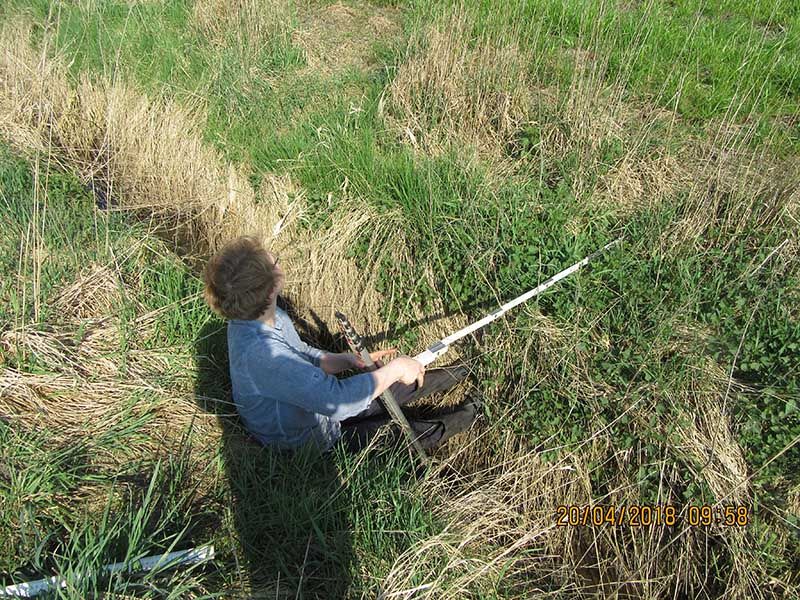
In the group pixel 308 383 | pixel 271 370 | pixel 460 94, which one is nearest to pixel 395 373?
pixel 308 383

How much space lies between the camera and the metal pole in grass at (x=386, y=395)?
247cm

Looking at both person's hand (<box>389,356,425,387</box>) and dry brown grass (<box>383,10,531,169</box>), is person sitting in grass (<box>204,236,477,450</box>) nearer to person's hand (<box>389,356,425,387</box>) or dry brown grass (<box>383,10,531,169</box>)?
person's hand (<box>389,356,425,387</box>)

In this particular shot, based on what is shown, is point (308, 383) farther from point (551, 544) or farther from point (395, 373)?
point (551, 544)

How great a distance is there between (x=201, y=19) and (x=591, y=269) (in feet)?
14.3

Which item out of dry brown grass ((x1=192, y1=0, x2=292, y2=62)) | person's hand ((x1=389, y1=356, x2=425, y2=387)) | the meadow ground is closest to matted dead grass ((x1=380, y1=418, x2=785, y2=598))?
the meadow ground

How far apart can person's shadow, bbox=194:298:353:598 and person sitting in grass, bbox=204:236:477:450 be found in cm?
10

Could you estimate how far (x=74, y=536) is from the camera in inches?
84.1

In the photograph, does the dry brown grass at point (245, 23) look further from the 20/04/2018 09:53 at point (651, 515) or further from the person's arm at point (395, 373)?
the 20/04/2018 09:53 at point (651, 515)

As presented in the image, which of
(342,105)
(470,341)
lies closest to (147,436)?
(470,341)

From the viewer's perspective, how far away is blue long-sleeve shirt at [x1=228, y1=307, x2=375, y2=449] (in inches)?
90.4

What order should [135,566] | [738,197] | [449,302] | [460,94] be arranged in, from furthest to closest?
1. [460,94]
2. [449,302]
3. [738,197]
4. [135,566]

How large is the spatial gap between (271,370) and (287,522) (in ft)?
1.97

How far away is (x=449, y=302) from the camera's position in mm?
3393

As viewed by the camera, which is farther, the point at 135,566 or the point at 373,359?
the point at 373,359
